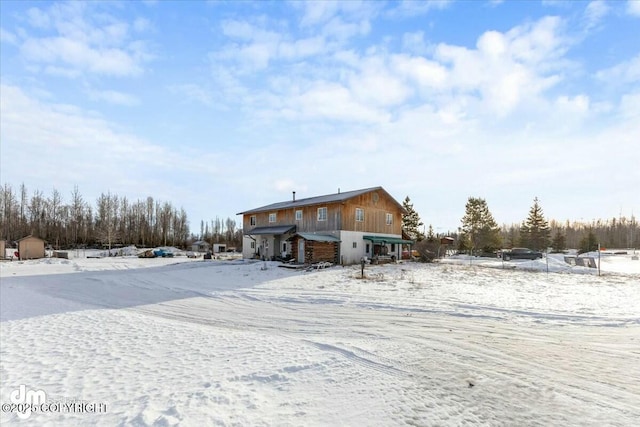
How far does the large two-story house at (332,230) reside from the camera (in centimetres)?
2719

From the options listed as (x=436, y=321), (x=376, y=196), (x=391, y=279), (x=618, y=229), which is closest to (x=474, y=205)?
(x=376, y=196)

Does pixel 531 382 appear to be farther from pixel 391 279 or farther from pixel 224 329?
pixel 391 279

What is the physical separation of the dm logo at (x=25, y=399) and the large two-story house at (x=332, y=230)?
20200 millimetres

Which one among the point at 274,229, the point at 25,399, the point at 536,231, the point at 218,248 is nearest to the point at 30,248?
the point at 218,248

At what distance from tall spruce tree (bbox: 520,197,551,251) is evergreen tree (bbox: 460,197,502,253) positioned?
7.23 m

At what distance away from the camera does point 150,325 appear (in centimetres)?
937

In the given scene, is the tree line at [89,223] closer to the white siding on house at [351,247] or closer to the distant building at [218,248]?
the distant building at [218,248]

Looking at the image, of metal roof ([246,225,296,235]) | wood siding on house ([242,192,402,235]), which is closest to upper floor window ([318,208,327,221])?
wood siding on house ([242,192,402,235])

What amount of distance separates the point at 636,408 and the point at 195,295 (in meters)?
13.7

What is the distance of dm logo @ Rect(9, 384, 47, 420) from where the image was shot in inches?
195

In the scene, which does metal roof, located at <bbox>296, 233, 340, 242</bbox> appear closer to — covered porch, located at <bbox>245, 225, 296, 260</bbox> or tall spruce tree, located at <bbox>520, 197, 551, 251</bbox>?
covered porch, located at <bbox>245, 225, 296, 260</bbox>

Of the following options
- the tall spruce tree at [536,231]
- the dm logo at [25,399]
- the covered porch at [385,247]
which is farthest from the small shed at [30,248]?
the tall spruce tree at [536,231]

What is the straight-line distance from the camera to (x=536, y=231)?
53875 millimetres

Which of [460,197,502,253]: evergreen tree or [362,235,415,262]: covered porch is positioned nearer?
[362,235,415,262]: covered porch
